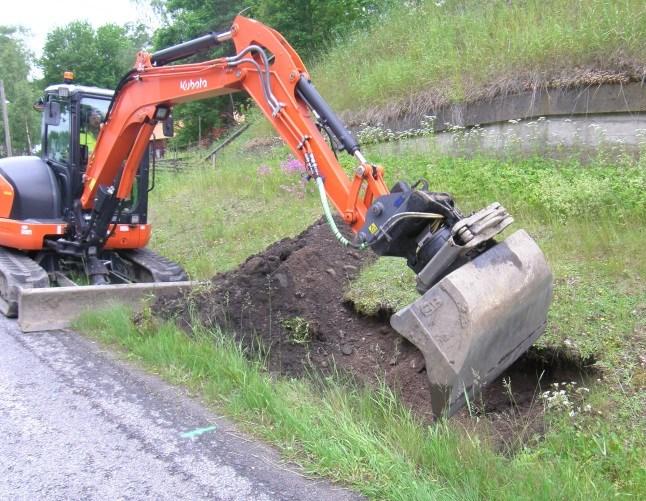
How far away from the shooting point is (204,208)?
10.3m

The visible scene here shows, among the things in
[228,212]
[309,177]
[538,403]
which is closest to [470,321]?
[538,403]

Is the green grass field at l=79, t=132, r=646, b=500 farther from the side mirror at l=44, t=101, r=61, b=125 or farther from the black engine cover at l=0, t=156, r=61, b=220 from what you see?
the side mirror at l=44, t=101, r=61, b=125

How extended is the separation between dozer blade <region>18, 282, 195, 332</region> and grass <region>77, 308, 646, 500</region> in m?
2.05

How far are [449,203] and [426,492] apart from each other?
1.65 m

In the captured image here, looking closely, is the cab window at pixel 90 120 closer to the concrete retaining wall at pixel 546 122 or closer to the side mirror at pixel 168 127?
the side mirror at pixel 168 127

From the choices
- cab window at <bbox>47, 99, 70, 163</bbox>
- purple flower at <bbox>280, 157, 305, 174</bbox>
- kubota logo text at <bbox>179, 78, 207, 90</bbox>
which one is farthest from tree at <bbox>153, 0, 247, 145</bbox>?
kubota logo text at <bbox>179, 78, 207, 90</bbox>

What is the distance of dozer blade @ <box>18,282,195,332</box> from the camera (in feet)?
18.6

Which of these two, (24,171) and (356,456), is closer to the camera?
(356,456)

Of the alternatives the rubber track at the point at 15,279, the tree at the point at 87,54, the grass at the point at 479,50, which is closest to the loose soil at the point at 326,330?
the rubber track at the point at 15,279

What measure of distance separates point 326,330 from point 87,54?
52.0 meters

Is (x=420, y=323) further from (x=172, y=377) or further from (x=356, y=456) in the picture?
(x=172, y=377)

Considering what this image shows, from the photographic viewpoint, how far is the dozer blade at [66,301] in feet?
18.6

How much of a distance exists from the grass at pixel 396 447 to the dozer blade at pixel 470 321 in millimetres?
271

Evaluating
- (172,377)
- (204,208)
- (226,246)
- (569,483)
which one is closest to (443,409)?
(569,483)
